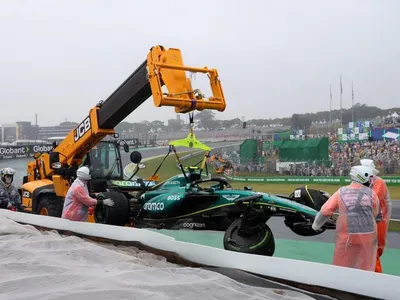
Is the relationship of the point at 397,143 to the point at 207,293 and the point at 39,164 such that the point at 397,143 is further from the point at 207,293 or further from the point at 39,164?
the point at 207,293

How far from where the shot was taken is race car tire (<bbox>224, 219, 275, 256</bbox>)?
6969 mm

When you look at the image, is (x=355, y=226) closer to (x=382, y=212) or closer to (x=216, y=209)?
(x=382, y=212)

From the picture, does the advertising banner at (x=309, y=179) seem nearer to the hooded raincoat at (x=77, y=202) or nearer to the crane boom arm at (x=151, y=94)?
the crane boom arm at (x=151, y=94)

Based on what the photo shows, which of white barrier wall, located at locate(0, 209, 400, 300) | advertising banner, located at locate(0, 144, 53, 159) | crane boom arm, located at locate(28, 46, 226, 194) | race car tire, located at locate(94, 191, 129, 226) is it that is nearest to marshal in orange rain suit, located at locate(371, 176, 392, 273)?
crane boom arm, located at locate(28, 46, 226, 194)

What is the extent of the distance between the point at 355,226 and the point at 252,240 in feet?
6.14

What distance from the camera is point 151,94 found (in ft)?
30.1

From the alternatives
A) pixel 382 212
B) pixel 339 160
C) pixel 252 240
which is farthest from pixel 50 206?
pixel 339 160

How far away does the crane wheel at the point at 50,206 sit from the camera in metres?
11.1

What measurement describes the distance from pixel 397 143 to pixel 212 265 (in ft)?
99.6

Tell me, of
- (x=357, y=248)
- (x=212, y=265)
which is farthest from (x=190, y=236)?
(x=212, y=265)

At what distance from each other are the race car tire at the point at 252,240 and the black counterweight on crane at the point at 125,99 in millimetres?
3156

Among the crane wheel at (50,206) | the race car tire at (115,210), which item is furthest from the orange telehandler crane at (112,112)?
the race car tire at (115,210)

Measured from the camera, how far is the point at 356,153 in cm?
3259

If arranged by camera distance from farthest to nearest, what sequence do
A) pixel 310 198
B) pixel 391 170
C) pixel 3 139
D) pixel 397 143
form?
pixel 3 139
pixel 397 143
pixel 391 170
pixel 310 198
